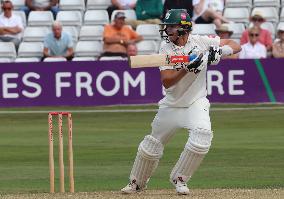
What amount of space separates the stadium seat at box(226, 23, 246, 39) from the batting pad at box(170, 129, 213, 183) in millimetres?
10763

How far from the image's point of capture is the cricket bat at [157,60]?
341 inches

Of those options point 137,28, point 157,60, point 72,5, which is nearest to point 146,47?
point 137,28

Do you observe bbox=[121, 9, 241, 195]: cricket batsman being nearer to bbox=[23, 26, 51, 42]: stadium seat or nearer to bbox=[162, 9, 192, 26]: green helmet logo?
bbox=[162, 9, 192, 26]: green helmet logo

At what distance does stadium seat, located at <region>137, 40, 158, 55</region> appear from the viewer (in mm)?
19656

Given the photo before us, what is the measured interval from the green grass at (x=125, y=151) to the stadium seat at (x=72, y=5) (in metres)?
3.45

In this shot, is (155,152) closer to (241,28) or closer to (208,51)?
(208,51)

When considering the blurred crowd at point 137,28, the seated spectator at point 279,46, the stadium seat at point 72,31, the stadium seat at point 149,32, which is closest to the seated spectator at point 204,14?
the blurred crowd at point 137,28

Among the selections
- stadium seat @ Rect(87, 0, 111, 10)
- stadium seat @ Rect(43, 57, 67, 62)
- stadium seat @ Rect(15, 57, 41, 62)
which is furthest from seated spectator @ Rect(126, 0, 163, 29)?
stadium seat @ Rect(15, 57, 41, 62)

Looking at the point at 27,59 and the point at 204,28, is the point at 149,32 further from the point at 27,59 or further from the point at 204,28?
the point at 27,59

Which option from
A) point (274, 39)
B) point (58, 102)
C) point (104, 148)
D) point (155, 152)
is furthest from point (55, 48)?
point (155, 152)

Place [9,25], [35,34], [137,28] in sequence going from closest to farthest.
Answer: [137,28]
[9,25]
[35,34]

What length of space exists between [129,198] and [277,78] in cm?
996

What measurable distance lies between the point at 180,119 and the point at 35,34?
11.9m

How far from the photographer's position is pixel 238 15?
66.5ft
